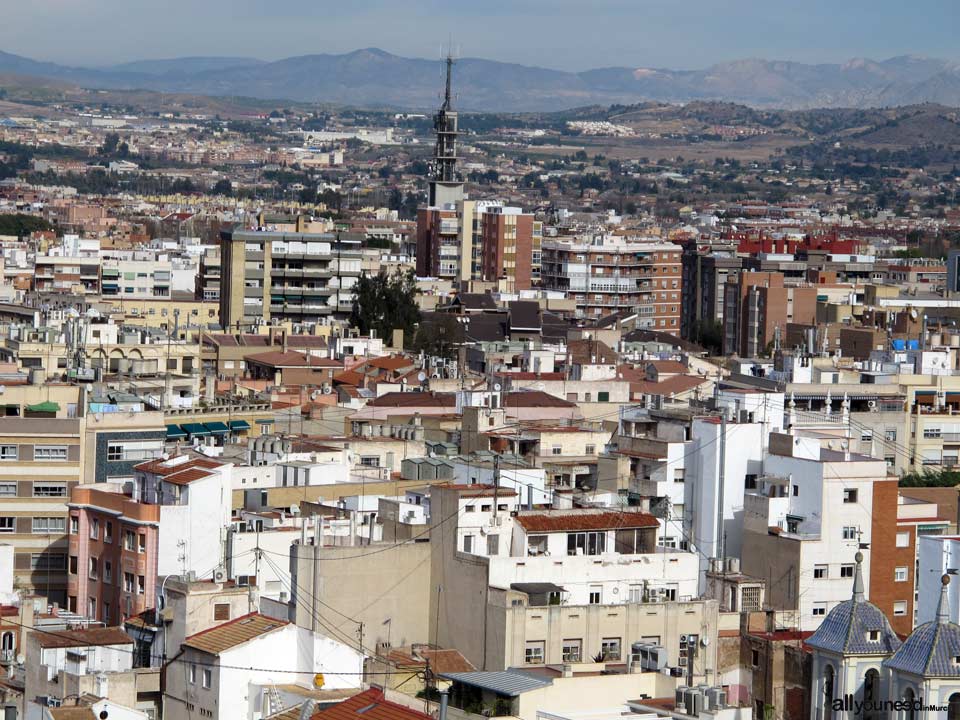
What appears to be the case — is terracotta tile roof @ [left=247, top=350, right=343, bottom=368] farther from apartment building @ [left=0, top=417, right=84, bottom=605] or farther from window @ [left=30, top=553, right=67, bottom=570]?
window @ [left=30, top=553, right=67, bottom=570]

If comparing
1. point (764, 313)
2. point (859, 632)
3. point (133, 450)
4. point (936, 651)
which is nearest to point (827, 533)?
point (859, 632)

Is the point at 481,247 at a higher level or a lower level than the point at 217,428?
lower

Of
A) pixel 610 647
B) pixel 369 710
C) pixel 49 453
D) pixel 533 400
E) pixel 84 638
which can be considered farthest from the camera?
pixel 533 400

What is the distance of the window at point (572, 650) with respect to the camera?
22.7 m

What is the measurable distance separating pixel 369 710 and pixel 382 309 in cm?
4651

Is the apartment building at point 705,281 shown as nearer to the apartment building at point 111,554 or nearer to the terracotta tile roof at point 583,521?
the apartment building at point 111,554

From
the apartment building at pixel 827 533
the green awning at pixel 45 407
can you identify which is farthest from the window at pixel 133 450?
the apartment building at pixel 827 533

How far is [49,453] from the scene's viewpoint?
32750 millimetres

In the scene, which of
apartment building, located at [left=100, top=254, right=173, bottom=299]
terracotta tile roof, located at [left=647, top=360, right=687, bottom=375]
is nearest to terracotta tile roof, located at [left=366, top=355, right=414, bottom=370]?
terracotta tile roof, located at [left=647, top=360, right=687, bottom=375]

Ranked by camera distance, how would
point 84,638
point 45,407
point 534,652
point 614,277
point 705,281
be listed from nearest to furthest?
point 534,652 < point 84,638 < point 45,407 < point 614,277 < point 705,281

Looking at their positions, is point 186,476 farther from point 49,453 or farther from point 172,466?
point 49,453

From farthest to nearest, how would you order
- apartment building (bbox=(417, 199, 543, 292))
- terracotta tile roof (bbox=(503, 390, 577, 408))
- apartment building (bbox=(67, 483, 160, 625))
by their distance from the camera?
apartment building (bbox=(417, 199, 543, 292))
terracotta tile roof (bbox=(503, 390, 577, 408))
apartment building (bbox=(67, 483, 160, 625))

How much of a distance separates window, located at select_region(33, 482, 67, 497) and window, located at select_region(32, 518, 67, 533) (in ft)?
1.53

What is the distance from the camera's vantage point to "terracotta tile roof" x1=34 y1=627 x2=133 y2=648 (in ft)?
73.0
